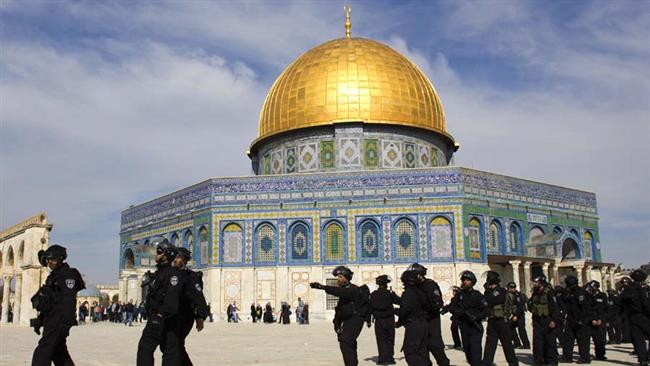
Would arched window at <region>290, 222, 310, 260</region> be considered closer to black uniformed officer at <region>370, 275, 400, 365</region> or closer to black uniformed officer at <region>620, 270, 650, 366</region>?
black uniformed officer at <region>370, 275, 400, 365</region>

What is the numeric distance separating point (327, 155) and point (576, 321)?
22405 mm

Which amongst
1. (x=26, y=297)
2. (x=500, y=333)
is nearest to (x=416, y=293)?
(x=500, y=333)

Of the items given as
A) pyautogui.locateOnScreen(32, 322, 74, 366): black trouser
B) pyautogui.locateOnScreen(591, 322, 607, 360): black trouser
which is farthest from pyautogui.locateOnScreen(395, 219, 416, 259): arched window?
pyautogui.locateOnScreen(32, 322, 74, 366): black trouser

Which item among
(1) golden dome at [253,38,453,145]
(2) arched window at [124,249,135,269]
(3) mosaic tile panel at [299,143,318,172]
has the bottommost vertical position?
(2) arched window at [124,249,135,269]

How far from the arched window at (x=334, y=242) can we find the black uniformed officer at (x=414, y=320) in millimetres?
20738

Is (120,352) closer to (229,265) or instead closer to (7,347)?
(7,347)

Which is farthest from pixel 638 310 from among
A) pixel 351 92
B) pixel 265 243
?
pixel 351 92

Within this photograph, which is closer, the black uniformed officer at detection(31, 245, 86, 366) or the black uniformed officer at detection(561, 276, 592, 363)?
the black uniformed officer at detection(31, 245, 86, 366)

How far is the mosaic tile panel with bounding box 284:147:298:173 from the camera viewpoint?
33.6m

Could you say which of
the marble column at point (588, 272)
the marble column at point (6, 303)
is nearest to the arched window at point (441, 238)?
the marble column at point (588, 272)

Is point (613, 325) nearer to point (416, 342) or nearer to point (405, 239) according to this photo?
point (416, 342)

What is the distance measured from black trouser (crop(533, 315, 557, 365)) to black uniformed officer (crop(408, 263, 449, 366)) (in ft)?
7.50

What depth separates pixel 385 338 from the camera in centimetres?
1026

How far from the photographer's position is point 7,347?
548 inches
